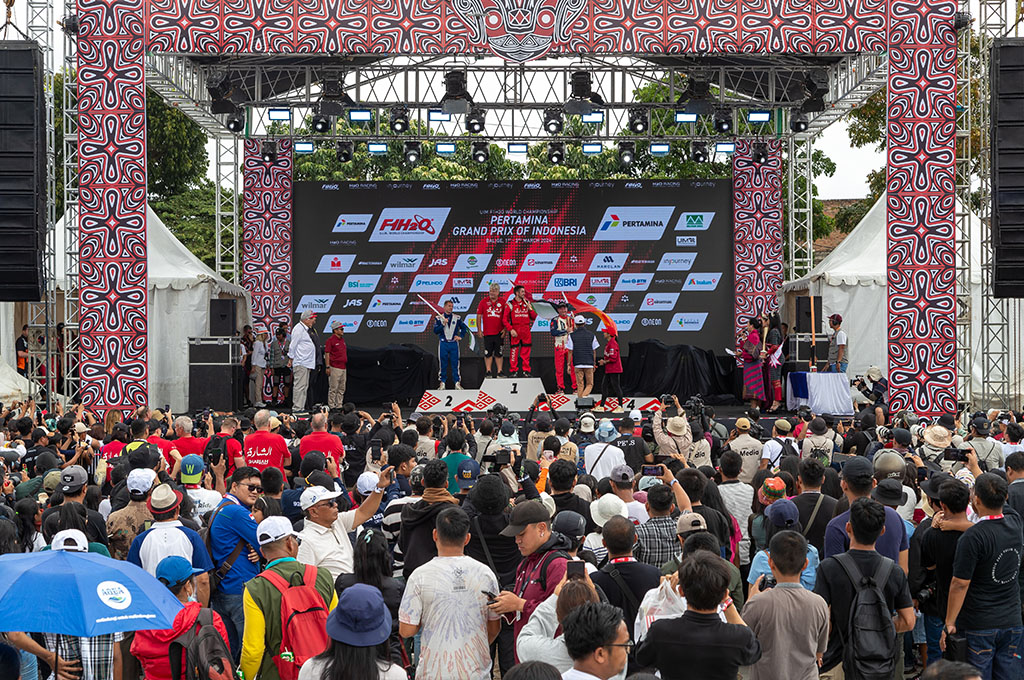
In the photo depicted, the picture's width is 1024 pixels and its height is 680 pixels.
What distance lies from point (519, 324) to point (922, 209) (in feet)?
22.0

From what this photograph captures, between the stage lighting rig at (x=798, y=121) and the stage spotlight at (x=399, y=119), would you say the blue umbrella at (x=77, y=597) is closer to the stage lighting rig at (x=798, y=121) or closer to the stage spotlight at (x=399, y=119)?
the stage spotlight at (x=399, y=119)

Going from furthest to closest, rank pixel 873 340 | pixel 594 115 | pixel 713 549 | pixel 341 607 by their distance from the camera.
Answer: pixel 873 340 → pixel 594 115 → pixel 713 549 → pixel 341 607

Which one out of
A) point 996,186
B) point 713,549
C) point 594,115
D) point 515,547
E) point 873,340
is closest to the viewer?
point 713,549

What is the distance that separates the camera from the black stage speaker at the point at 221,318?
19781 millimetres

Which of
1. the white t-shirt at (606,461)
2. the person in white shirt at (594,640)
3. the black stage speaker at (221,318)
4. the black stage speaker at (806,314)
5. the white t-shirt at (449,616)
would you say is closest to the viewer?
the person in white shirt at (594,640)

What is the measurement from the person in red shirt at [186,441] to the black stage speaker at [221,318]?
1066 centimetres

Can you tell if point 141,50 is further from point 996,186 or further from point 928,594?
point 928,594

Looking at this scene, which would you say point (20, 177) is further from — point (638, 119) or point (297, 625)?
point (297, 625)

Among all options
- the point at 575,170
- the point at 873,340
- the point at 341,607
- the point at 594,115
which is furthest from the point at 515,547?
the point at 575,170

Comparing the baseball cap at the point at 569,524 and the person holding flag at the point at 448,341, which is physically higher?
the person holding flag at the point at 448,341

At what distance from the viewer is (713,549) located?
4.94 metres

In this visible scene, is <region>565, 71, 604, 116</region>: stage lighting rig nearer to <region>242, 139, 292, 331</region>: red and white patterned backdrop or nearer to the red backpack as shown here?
<region>242, 139, 292, 331</region>: red and white patterned backdrop

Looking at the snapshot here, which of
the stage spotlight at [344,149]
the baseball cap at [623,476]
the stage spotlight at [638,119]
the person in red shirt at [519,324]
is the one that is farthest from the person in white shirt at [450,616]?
the stage spotlight at [344,149]

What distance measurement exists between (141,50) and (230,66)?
4.12 m
